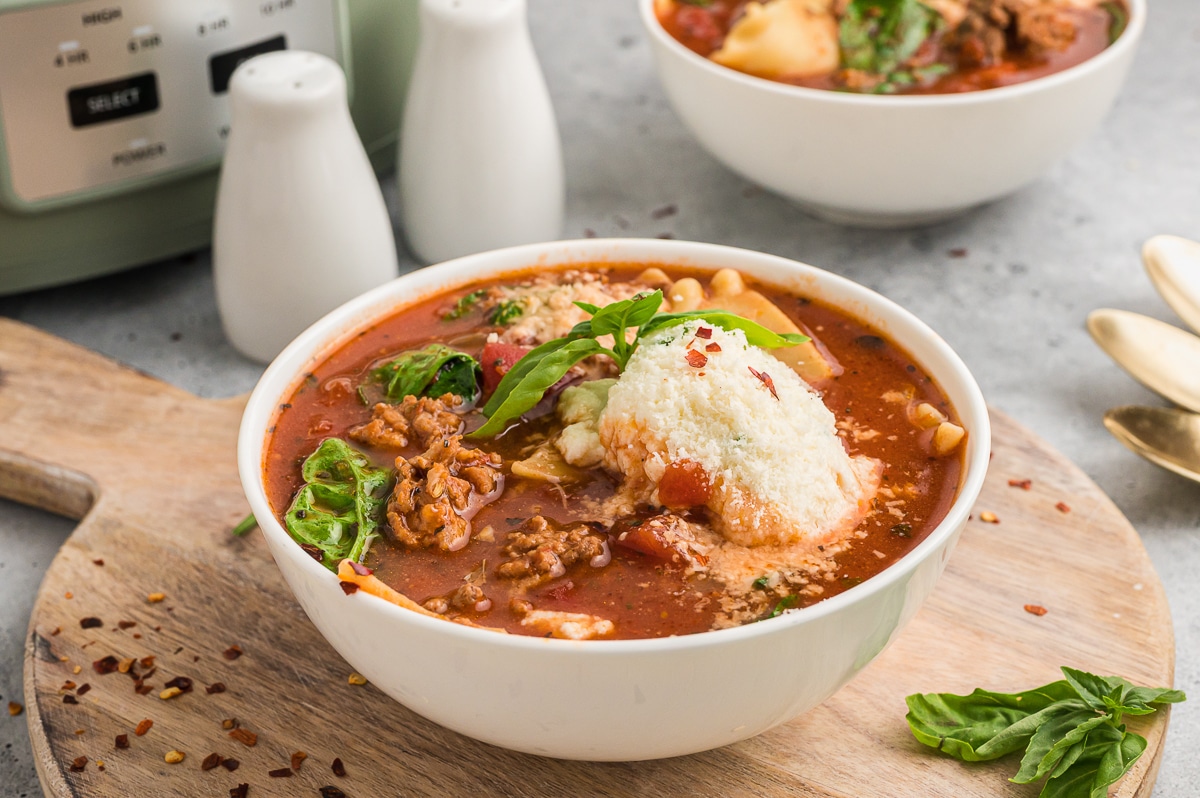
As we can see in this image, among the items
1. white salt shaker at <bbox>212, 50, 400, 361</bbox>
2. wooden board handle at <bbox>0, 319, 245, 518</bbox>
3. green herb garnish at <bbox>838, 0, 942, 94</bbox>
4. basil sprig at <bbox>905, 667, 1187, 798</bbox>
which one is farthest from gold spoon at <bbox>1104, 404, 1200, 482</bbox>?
wooden board handle at <bbox>0, 319, 245, 518</bbox>

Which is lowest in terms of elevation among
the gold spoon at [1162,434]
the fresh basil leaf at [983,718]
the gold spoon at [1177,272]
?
the gold spoon at [1162,434]

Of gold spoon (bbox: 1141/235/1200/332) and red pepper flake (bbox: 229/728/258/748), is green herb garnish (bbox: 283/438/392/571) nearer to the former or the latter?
red pepper flake (bbox: 229/728/258/748)

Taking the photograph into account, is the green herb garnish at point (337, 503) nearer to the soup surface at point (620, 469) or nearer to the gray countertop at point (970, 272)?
the soup surface at point (620, 469)

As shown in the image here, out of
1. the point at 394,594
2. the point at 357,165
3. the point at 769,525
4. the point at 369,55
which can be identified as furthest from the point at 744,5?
the point at 394,594

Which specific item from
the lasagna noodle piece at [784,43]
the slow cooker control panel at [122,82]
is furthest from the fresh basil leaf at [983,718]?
the slow cooker control panel at [122,82]

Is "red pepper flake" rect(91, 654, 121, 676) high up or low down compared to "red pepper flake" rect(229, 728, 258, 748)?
down

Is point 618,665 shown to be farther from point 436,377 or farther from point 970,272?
point 970,272

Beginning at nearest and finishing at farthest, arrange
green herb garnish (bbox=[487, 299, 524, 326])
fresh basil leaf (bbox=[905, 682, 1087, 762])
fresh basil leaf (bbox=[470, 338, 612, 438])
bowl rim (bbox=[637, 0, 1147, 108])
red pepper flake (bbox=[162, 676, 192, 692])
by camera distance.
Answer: fresh basil leaf (bbox=[905, 682, 1087, 762]) → fresh basil leaf (bbox=[470, 338, 612, 438]) → red pepper flake (bbox=[162, 676, 192, 692]) → green herb garnish (bbox=[487, 299, 524, 326]) → bowl rim (bbox=[637, 0, 1147, 108])
